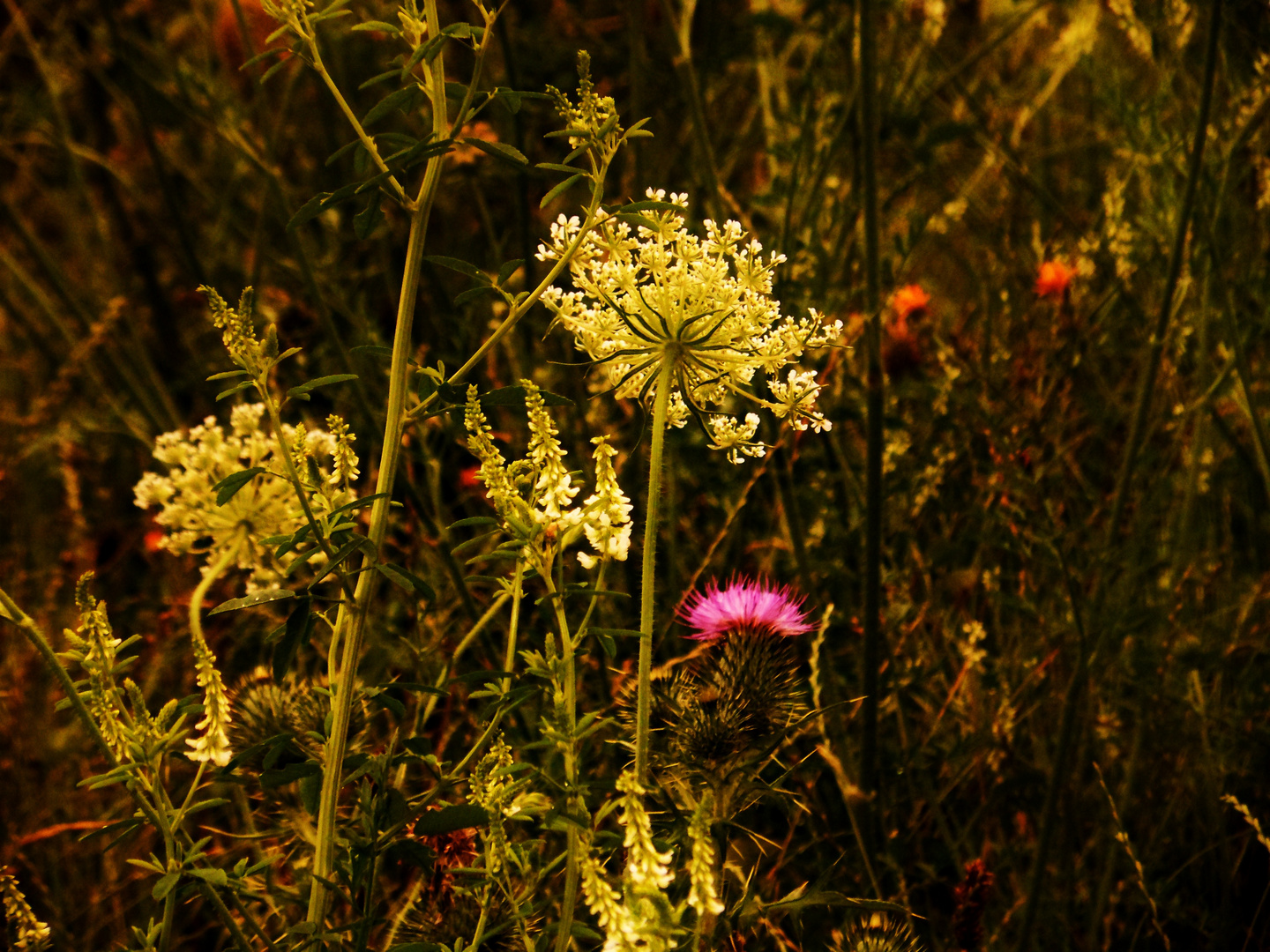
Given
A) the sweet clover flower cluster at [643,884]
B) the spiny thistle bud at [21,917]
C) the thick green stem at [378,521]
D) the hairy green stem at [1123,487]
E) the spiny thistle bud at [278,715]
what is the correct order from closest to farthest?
1. the sweet clover flower cluster at [643,884]
2. the spiny thistle bud at [21,917]
3. the thick green stem at [378,521]
4. the spiny thistle bud at [278,715]
5. the hairy green stem at [1123,487]

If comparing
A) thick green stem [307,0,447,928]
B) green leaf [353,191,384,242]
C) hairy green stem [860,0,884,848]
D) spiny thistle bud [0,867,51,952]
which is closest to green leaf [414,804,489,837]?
thick green stem [307,0,447,928]

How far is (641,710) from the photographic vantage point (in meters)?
0.84

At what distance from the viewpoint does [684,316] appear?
967 millimetres

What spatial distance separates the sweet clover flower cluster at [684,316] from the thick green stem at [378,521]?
0.12m

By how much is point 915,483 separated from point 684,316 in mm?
1167

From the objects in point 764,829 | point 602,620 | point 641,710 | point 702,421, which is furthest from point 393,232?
point 641,710

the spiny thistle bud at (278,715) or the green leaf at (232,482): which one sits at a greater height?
the green leaf at (232,482)

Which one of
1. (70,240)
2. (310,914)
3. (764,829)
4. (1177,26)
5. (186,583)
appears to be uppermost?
(70,240)

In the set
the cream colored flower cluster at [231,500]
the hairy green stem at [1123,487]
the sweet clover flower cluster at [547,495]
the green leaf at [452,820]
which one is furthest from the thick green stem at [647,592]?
the hairy green stem at [1123,487]

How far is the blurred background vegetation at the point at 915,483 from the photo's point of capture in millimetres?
1697

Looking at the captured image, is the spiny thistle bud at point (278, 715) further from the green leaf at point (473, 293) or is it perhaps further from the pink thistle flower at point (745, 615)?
the green leaf at point (473, 293)

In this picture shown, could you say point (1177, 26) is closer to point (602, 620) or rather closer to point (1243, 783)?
point (1243, 783)

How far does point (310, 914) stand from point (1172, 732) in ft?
5.05

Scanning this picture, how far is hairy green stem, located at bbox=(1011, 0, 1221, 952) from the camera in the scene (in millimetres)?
1475
